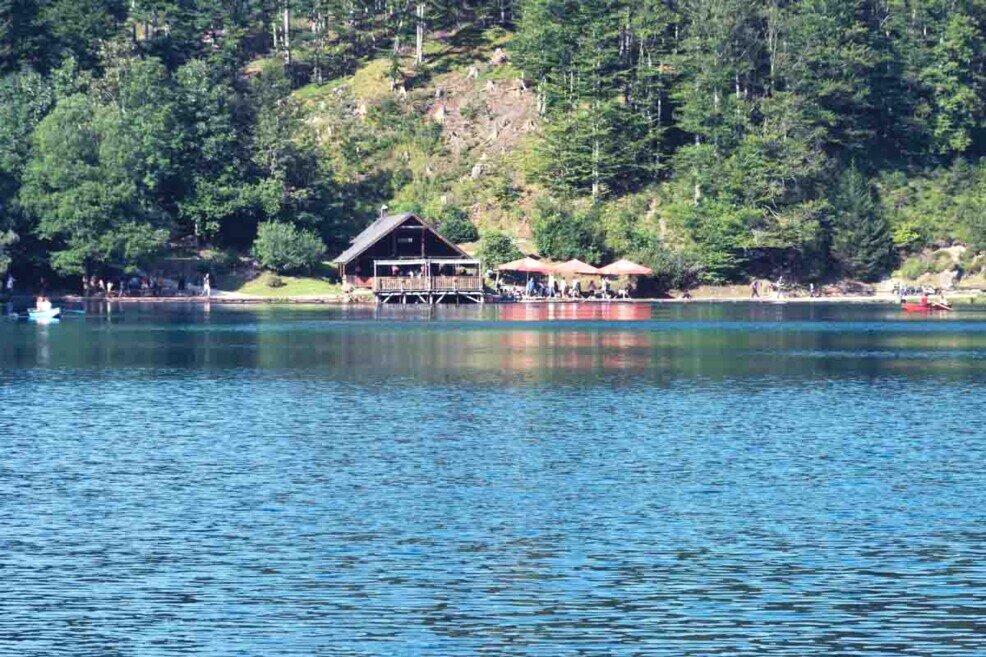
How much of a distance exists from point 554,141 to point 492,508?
109 metres

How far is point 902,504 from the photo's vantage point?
34.5 meters

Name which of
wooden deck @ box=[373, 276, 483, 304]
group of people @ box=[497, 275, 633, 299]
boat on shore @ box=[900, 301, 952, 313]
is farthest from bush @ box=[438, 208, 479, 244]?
boat on shore @ box=[900, 301, 952, 313]

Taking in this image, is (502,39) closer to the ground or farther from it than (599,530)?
farther from it

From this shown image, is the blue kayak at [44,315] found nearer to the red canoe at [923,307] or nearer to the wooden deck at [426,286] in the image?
the wooden deck at [426,286]

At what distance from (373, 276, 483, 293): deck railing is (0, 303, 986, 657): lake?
55.1 m

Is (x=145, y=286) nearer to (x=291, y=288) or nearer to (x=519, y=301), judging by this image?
(x=291, y=288)

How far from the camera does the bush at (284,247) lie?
127m

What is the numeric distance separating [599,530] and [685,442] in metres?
13.3

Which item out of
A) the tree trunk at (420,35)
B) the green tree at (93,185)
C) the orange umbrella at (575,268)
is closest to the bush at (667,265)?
the orange umbrella at (575,268)

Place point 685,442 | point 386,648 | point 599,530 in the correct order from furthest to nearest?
point 685,442, point 599,530, point 386,648

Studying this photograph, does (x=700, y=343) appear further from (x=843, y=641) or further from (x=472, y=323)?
(x=843, y=641)

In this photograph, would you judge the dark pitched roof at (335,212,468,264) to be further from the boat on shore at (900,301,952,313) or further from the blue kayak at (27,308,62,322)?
the boat on shore at (900,301,952,313)

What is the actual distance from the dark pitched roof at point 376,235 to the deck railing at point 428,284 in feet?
7.87

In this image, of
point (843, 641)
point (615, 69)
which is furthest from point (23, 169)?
point (843, 641)
